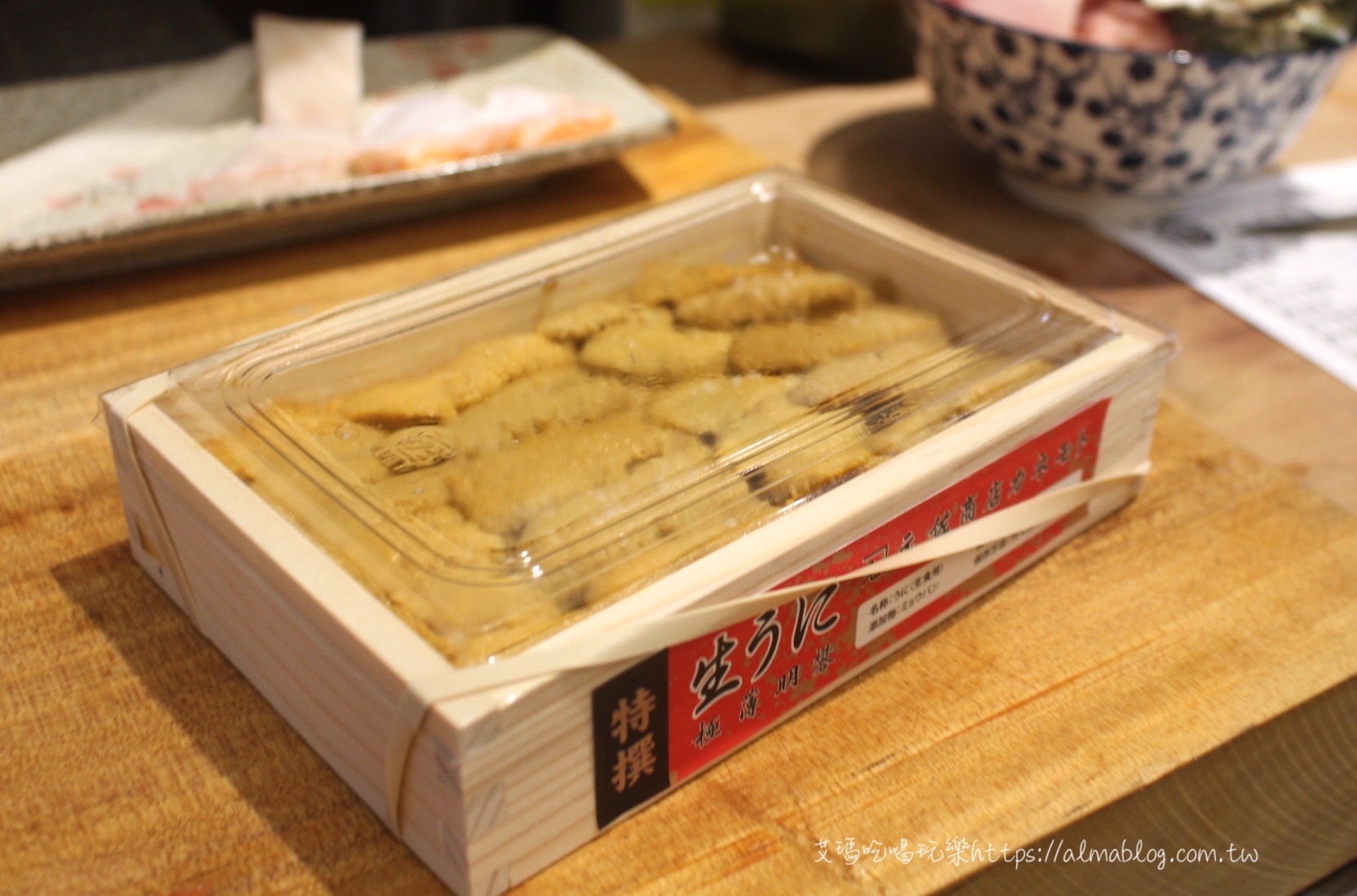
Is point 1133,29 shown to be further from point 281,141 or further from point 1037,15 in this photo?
point 281,141

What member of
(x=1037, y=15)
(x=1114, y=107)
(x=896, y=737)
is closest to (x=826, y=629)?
(x=896, y=737)

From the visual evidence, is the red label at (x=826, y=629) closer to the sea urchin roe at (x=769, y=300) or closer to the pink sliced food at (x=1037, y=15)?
the sea urchin roe at (x=769, y=300)

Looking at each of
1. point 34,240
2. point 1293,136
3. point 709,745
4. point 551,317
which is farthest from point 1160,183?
point 34,240

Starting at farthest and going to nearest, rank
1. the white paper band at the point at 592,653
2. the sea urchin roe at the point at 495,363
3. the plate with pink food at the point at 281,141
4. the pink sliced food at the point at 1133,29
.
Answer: the pink sliced food at the point at 1133,29
the plate with pink food at the point at 281,141
the sea urchin roe at the point at 495,363
the white paper band at the point at 592,653

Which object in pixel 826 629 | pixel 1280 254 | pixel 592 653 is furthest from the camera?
pixel 1280 254

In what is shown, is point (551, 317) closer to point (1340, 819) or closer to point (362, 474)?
point (362, 474)

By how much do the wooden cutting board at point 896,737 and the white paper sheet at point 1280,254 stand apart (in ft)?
0.87

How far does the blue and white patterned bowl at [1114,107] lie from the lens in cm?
95

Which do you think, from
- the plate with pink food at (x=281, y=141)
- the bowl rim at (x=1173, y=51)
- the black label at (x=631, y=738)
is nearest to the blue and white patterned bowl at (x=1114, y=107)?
the bowl rim at (x=1173, y=51)

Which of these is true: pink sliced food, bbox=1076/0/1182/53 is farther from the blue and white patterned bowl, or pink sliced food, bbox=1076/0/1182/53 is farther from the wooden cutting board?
the wooden cutting board

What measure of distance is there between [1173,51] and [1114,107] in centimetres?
7

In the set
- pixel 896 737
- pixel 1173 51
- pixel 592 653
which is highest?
pixel 1173 51

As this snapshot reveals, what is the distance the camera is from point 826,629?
21.5 inches

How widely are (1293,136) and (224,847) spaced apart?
111 centimetres
